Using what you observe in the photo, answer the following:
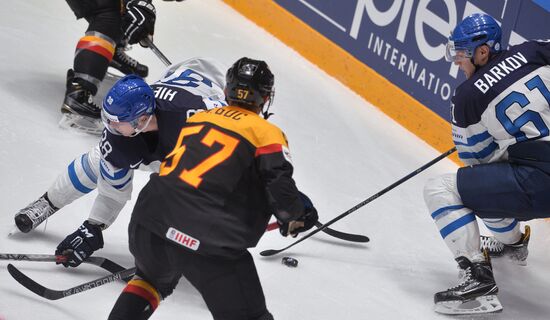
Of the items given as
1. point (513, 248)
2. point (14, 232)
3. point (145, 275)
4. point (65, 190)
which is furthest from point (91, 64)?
point (513, 248)

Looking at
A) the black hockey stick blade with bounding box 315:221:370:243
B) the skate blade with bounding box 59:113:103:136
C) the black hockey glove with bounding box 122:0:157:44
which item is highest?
the black hockey glove with bounding box 122:0:157:44

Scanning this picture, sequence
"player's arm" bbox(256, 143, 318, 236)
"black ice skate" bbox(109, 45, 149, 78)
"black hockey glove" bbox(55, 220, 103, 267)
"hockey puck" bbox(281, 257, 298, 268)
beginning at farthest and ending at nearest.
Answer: "black ice skate" bbox(109, 45, 149, 78) → "hockey puck" bbox(281, 257, 298, 268) → "black hockey glove" bbox(55, 220, 103, 267) → "player's arm" bbox(256, 143, 318, 236)

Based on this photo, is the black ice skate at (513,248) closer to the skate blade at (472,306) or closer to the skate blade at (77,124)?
the skate blade at (472,306)

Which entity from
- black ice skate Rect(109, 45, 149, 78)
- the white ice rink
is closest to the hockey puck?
the white ice rink

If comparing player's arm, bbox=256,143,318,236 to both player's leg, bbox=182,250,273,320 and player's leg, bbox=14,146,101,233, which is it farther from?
player's leg, bbox=14,146,101,233

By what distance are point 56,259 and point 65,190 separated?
33 cm

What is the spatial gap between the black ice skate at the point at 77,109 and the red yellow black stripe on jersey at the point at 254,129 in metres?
2.12

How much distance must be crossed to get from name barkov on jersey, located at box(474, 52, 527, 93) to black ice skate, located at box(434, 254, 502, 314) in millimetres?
696

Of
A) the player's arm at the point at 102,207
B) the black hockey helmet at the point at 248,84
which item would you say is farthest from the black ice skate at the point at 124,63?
the black hockey helmet at the point at 248,84

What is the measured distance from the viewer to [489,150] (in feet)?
13.4

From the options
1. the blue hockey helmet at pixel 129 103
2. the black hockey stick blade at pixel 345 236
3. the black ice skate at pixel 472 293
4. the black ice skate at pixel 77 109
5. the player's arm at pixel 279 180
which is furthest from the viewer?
the black ice skate at pixel 77 109

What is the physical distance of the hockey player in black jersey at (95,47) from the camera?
4.94 meters

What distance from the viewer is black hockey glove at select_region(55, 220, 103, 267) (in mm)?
3766

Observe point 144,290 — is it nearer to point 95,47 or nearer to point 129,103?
point 129,103
